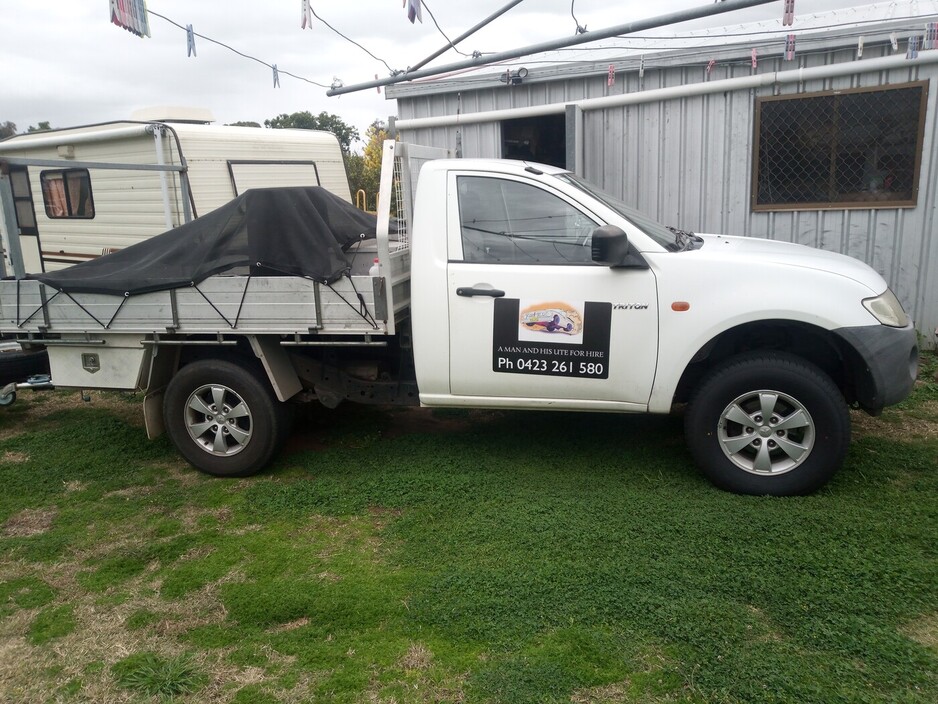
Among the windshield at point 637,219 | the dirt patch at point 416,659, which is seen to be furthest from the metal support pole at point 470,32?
the dirt patch at point 416,659

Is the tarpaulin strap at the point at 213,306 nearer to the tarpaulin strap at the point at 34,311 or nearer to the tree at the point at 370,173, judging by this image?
the tarpaulin strap at the point at 34,311

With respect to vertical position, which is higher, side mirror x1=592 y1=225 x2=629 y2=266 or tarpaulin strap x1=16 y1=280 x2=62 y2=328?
side mirror x1=592 y1=225 x2=629 y2=266

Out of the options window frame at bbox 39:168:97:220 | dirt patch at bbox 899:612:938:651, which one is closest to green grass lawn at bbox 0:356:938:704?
dirt patch at bbox 899:612:938:651

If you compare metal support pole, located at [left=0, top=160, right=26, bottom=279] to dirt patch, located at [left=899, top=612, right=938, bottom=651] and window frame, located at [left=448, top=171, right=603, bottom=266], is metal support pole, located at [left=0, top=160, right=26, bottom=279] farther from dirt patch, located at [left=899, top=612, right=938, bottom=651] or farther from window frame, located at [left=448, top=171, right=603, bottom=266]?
dirt patch, located at [left=899, top=612, right=938, bottom=651]

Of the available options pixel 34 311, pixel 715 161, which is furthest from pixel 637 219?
pixel 34 311

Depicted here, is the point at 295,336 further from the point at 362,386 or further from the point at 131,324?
the point at 131,324

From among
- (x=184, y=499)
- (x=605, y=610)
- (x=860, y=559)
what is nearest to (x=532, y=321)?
(x=605, y=610)

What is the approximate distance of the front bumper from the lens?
4250 mm

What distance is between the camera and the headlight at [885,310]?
14.0ft

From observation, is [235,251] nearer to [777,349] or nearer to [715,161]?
[777,349]

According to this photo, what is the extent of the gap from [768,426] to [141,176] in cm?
705

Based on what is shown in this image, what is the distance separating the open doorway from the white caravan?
215 centimetres

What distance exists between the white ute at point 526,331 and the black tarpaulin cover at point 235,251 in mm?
88

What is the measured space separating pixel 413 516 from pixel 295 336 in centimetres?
143
